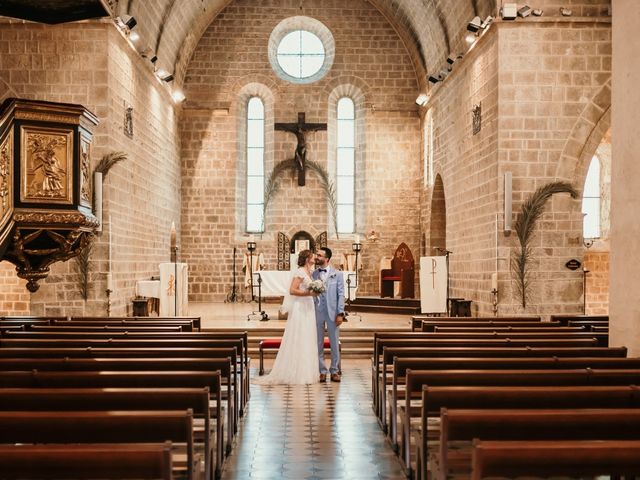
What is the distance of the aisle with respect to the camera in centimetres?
491

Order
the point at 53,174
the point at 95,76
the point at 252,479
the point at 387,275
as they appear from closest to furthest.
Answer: the point at 252,479
the point at 53,174
the point at 95,76
the point at 387,275

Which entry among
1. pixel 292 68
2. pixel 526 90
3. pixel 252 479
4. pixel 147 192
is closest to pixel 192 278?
pixel 147 192

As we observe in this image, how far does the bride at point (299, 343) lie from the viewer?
848 centimetres

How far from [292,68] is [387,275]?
651 cm

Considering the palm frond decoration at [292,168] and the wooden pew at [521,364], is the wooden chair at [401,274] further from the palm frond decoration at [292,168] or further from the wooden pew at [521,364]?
the wooden pew at [521,364]

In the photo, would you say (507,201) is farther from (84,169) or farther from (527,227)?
(84,169)

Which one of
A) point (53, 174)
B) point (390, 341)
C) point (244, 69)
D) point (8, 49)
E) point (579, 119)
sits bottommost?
point (390, 341)

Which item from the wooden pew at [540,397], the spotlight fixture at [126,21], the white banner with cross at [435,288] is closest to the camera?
the wooden pew at [540,397]

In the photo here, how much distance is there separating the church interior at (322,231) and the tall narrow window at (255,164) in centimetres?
6

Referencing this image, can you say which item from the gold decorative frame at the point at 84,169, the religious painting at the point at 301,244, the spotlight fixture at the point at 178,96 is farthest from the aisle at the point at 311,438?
the religious painting at the point at 301,244

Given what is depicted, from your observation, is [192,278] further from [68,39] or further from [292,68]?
[68,39]

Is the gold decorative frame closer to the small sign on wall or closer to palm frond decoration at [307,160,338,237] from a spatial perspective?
the small sign on wall

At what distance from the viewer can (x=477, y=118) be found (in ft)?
45.6

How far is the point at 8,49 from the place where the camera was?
490 inches
